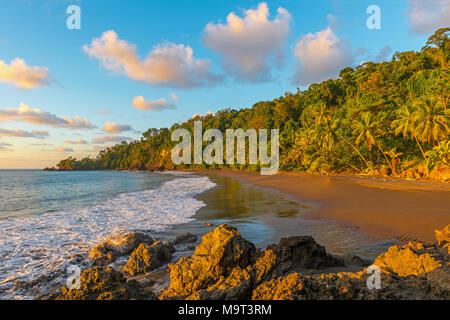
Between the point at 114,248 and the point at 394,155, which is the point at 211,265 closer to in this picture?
the point at 114,248

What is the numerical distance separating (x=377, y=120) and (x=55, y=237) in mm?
31035

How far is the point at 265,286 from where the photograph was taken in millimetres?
2750

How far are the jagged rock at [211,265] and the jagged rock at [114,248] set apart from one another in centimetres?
270

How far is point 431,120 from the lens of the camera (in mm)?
21859

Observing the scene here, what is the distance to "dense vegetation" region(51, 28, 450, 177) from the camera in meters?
22.6

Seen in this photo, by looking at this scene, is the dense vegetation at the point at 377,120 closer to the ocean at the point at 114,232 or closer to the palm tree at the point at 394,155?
the palm tree at the point at 394,155

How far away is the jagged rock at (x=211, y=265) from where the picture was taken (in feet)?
10.9

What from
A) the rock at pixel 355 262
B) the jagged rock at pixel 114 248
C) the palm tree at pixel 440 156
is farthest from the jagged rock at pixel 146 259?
the palm tree at pixel 440 156

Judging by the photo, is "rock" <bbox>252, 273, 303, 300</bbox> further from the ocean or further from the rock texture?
the ocean

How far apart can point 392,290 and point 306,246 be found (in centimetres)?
160
